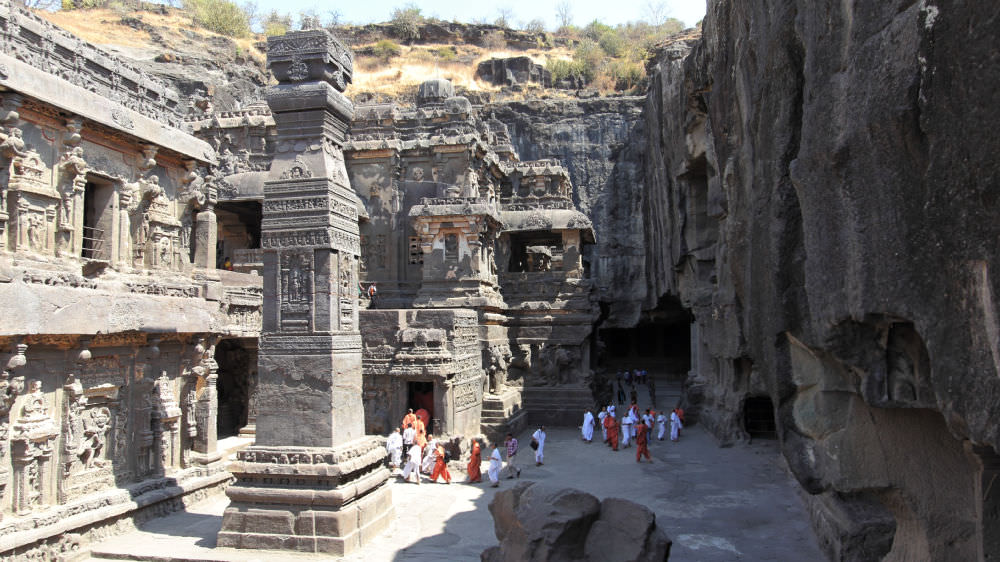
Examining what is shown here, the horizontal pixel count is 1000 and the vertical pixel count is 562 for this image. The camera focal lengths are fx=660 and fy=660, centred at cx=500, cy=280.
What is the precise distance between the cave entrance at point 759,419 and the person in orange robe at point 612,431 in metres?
3.24

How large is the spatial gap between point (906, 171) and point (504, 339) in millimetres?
17388

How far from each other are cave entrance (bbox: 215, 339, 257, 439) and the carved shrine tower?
9234 mm

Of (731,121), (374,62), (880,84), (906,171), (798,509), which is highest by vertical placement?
(374,62)

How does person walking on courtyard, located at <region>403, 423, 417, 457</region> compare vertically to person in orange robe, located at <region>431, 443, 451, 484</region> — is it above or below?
above

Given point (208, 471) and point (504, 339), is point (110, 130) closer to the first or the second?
point (208, 471)

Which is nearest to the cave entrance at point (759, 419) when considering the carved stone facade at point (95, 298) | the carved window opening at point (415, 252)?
the carved window opening at point (415, 252)

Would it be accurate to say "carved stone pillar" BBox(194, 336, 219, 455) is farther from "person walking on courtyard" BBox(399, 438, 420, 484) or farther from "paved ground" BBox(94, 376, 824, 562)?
"person walking on courtyard" BBox(399, 438, 420, 484)

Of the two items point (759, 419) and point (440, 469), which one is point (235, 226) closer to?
point (440, 469)

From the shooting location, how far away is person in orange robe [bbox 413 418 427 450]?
539 inches

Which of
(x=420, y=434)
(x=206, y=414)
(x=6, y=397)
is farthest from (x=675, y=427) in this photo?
(x=6, y=397)

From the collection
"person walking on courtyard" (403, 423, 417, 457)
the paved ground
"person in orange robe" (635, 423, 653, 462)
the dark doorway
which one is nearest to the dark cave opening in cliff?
the paved ground

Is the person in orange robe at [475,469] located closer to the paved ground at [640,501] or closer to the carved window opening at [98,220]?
the paved ground at [640,501]

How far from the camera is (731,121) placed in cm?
945

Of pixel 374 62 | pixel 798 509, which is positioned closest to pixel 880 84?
pixel 798 509
